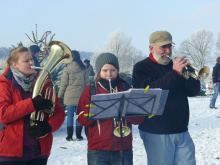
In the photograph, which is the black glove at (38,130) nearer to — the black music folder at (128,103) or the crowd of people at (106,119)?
the crowd of people at (106,119)

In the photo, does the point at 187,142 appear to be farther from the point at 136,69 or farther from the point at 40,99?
the point at 40,99

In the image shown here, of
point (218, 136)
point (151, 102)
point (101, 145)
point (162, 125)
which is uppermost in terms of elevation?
point (151, 102)

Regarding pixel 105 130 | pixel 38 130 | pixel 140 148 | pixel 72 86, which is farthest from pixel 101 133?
pixel 72 86

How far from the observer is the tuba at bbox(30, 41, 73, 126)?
2789 millimetres

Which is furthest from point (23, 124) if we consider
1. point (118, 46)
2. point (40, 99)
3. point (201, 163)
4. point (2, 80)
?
point (118, 46)

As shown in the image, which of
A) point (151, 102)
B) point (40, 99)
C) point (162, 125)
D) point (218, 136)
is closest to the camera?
point (40, 99)

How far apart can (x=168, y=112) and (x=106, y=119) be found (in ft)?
2.20

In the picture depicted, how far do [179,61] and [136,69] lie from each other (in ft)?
1.67

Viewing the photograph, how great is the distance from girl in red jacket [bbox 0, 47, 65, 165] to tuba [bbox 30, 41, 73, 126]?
0.08 metres

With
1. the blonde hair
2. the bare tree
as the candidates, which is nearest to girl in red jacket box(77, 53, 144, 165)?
the blonde hair

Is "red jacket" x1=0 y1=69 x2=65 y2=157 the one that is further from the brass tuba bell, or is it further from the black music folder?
the brass tuba bell

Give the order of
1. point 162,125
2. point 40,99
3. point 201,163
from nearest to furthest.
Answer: point 40,99, point 162,125, point 201,163

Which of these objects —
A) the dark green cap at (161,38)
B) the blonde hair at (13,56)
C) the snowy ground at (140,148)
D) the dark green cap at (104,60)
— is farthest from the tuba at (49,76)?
the snowy ground at (140,148)

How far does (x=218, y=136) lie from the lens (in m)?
7.46
